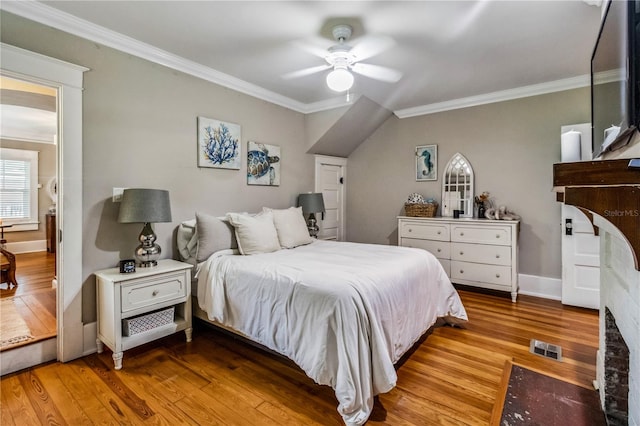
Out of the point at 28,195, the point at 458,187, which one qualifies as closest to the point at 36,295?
the point at 28,195

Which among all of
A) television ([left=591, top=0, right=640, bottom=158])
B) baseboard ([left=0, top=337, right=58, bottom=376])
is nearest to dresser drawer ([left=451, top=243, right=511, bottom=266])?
television ([left=591, top=0, right=640, bottom=158])

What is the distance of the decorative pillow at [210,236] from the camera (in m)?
2.67

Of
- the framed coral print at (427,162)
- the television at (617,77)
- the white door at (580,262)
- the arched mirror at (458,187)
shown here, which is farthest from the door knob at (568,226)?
the television at (617,77)

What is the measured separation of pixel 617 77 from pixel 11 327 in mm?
4150

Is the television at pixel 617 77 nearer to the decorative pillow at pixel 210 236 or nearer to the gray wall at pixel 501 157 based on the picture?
the gray wall at pixel 501 157

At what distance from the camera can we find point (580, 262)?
325cm

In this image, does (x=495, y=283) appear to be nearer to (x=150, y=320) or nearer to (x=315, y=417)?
(x=315, y=417)

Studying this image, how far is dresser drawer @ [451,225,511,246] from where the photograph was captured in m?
3.50

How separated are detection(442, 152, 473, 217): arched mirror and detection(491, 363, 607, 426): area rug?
96.5 inches

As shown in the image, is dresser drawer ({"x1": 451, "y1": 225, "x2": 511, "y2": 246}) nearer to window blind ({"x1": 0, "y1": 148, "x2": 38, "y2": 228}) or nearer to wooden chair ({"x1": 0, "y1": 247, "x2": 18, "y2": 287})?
wooden chair ({"x1": 0, "y1": 247, "x2": 18, "y2": 287})

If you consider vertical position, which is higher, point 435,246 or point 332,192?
point 332,192

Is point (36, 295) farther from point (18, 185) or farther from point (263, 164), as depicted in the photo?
point (18, 185)

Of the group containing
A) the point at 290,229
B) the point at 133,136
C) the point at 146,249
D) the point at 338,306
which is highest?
the point at 133,136

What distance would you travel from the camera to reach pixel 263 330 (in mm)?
2064
